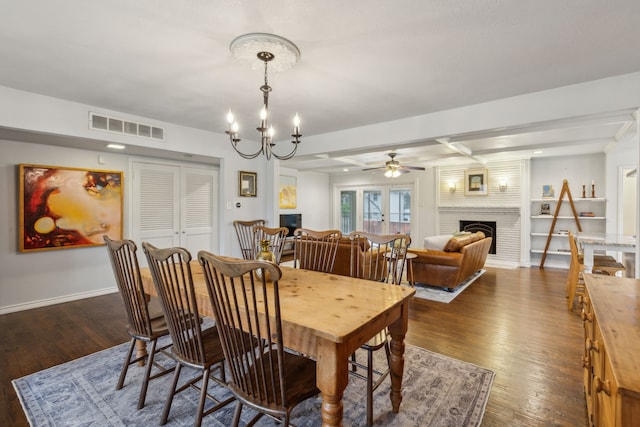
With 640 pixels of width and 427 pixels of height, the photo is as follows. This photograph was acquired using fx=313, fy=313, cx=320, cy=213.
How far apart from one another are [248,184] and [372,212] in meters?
4.61

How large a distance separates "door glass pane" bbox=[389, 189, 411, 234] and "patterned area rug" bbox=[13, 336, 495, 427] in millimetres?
5789

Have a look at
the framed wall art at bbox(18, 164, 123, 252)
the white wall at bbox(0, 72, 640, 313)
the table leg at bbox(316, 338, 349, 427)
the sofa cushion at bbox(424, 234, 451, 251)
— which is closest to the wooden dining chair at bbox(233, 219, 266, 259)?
the white wall at bbox(0, 72, 640, 313)

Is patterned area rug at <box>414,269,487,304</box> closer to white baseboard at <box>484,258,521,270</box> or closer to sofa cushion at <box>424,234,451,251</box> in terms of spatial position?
sofa cushion at <box>424,234,451,251</box>

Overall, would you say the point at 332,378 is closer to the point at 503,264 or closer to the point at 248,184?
the point at 248,184

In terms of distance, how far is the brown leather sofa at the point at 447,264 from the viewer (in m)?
4.45

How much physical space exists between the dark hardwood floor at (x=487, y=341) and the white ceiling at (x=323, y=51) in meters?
2.08

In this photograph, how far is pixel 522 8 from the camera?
5.55ft

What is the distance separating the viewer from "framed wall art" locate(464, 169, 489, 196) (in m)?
6.93

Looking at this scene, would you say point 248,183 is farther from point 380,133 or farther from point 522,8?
point 522,8

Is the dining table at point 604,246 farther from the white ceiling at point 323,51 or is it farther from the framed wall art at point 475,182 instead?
the framed wall art at point 475,182

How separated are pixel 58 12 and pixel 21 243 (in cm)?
331

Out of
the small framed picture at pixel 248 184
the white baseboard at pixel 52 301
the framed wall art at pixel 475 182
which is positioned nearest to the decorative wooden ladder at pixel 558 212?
the framed wall art at pixel 475 182

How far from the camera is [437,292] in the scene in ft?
14.8

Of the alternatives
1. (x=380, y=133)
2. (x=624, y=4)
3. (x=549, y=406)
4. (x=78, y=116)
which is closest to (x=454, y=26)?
(x=624, y=4)
